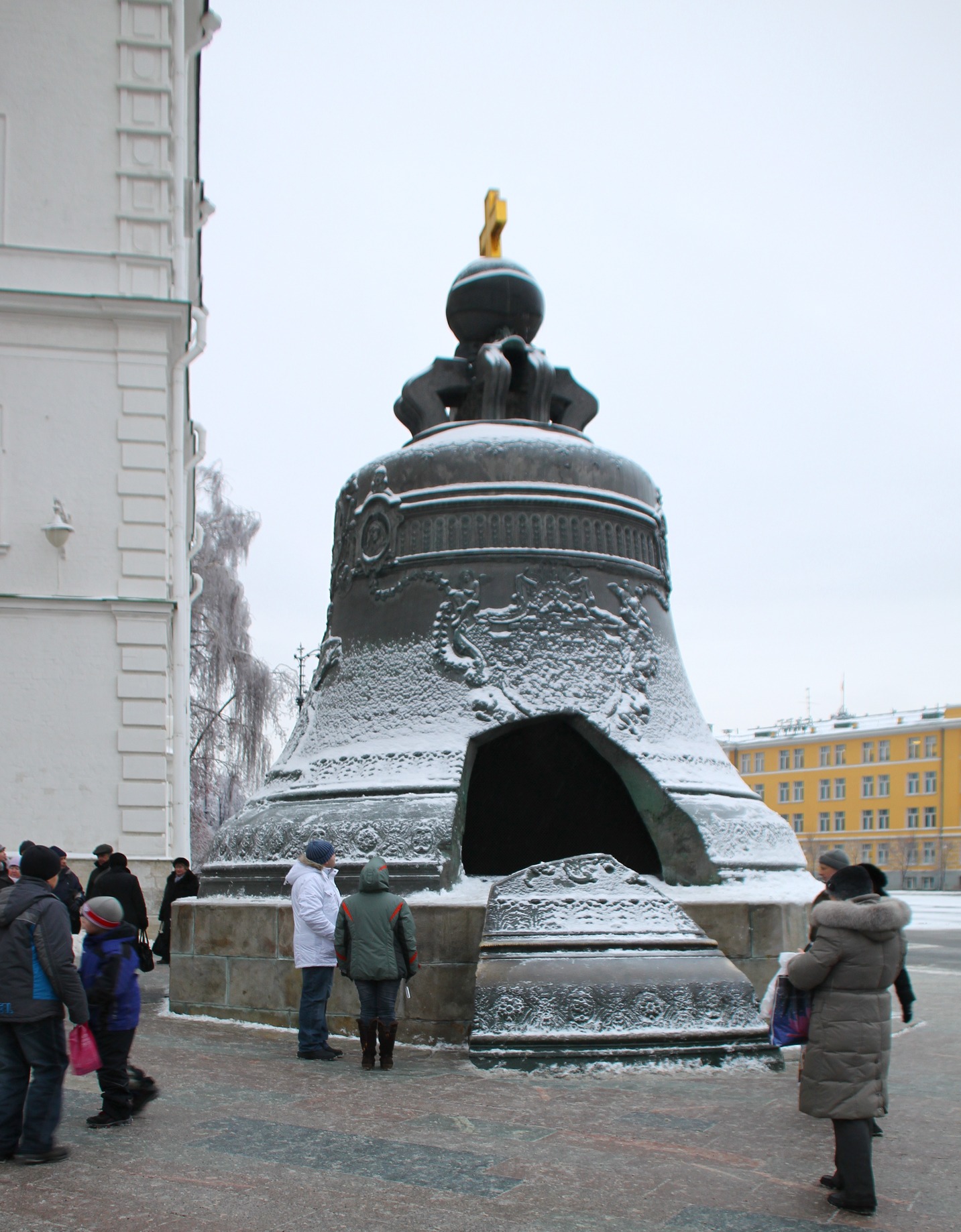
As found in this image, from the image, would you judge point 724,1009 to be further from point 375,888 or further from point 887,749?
point 887,749

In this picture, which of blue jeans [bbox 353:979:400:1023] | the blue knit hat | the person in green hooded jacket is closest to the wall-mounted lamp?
the blue knit hat

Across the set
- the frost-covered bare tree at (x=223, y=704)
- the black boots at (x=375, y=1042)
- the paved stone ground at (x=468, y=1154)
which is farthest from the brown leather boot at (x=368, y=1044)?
the frost-covered bare tree at (x=223, y=704)

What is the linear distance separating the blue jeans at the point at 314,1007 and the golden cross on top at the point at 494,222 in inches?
198

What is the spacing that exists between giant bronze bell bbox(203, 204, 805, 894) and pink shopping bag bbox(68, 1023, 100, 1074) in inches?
84.4

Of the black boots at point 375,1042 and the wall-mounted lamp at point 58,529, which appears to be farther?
the wall-mounted lamp at point 58,529

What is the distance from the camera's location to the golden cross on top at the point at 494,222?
8.82m

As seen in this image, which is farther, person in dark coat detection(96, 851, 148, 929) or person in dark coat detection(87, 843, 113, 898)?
person in dark coat detection(87, 843, 113, 898)

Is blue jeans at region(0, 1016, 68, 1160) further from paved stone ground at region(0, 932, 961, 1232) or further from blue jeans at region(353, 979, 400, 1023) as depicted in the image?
blue jeans at region(353, 979, 400, 1023)

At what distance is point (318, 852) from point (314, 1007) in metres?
0.75

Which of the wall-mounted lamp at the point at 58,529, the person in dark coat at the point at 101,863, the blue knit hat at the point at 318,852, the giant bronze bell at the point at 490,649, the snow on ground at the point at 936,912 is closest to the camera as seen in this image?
the blue knit hat at the point at 318,852

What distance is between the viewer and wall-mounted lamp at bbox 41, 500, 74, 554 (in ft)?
45.1

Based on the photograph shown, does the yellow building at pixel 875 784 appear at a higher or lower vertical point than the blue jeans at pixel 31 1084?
lower

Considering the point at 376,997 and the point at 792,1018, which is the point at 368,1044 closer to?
the point at 376,997

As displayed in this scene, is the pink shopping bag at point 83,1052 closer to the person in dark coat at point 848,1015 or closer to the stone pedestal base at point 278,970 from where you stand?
the stone pedestal base at point 278,970
